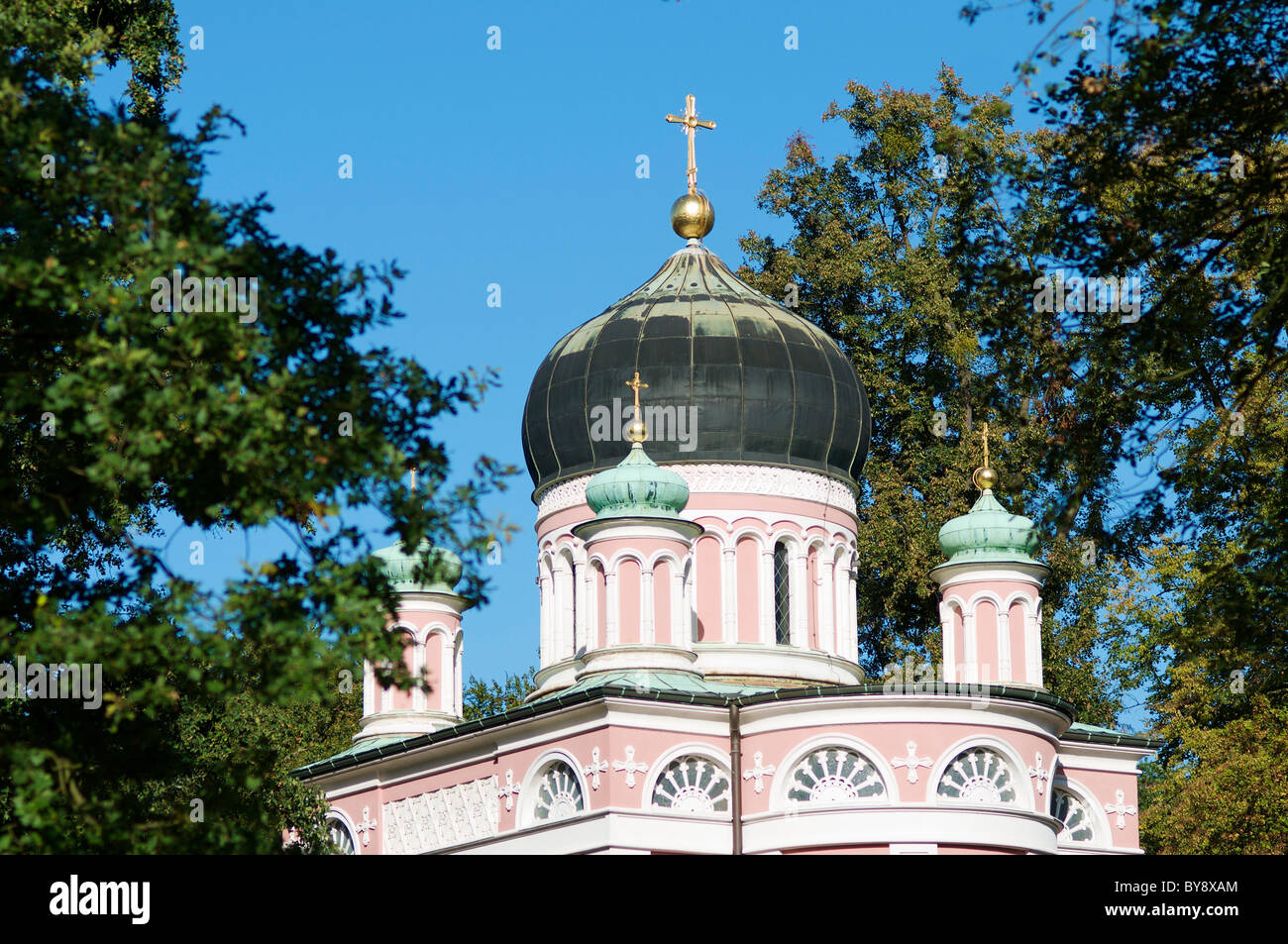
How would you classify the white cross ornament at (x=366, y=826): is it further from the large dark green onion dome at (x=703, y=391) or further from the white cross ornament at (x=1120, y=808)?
the white cross ornament at (x=1120, y=808)

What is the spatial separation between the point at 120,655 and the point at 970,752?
15.6 metres

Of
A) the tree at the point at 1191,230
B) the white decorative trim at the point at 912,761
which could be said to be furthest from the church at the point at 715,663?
the tree at the point at 1191,230

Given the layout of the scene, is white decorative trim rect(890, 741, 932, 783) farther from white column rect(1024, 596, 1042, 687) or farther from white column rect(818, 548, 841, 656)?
white column rect(818, 548, 841, 656)

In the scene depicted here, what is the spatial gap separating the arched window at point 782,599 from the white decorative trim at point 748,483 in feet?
2.69

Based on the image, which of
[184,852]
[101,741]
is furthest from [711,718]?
[184,852]

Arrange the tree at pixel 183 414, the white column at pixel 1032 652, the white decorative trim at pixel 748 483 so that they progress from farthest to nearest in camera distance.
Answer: the white decorative trim at pixel 748 483 < the white column at pixel 1032 652 < the tree at pixel 183 414

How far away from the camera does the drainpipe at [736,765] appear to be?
2481cm

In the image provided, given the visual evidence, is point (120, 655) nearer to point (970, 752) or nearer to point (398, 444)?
point (398, 444)

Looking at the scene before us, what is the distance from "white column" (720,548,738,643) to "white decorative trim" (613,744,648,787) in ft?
14.0

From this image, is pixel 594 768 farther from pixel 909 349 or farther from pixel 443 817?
pixel 909 349

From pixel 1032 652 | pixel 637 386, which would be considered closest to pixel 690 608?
pixel 637 386

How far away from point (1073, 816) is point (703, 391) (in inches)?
301

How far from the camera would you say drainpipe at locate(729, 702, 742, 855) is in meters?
24.8

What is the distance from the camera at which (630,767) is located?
2452 cm
